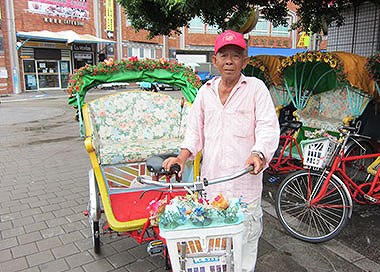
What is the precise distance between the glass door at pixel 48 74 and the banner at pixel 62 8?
336 centimetres

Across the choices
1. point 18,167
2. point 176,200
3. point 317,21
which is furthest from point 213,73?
point 176,200

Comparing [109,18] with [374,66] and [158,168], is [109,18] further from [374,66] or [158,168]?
[158,168]

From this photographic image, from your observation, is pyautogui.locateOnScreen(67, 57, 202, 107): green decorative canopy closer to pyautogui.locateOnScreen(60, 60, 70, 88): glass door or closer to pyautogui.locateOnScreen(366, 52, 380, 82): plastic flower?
pyautogui.locateOnScreen(366, 52, 380, 82): plastic flower

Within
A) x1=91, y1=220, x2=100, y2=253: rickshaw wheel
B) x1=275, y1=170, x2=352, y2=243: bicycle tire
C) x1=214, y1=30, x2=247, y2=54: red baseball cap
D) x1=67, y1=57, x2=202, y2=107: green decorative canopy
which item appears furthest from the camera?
x1=67, y1=57, x2=202, y2=107: green decorative canopy

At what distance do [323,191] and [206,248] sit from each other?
81.3 inches

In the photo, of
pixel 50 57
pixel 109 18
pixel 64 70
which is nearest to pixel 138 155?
pixel 50 57

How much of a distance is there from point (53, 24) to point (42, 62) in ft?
8.96

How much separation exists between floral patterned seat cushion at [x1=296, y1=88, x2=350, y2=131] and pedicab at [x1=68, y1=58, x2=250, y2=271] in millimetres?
2721

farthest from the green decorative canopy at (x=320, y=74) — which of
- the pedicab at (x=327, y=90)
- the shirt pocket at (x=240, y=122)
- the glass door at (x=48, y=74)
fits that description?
the glass door at (x=48, y=74)

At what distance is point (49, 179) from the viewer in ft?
17.2

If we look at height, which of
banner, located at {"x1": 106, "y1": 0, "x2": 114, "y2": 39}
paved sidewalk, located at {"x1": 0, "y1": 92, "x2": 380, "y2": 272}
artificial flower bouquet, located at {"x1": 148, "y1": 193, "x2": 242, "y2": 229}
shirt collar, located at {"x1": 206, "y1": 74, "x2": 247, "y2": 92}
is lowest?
paved sidewalk, located at {"x1": 0, "y1": 92, "x2": 380, "y2": 272}

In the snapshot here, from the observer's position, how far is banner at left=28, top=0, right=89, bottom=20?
866 inches

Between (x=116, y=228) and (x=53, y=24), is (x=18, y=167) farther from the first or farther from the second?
(x=53, y=24)

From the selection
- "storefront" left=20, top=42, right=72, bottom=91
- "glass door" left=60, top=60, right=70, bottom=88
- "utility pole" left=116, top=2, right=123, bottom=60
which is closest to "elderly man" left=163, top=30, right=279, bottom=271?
"storefront" left=20, top=42, right=72, bottom=91
